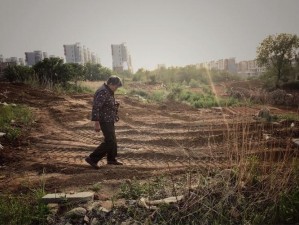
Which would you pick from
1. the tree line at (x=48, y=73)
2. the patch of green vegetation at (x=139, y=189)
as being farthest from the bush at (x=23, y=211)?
the tree line at (x=48, y=73)

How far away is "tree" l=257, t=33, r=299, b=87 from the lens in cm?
2347

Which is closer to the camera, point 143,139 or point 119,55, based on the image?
point 143,139

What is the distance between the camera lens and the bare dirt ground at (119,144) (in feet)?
14.9

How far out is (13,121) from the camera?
8453 millimetres

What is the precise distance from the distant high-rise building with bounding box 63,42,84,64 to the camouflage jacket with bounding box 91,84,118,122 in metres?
60.9

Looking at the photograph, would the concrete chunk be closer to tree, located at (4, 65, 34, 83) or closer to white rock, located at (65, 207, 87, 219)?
white rock, located at (65, 207, 87, 219)

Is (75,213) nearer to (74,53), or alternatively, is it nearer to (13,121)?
(13,121)

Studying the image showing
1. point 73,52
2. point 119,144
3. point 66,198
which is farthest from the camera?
point 73,52

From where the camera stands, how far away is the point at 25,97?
1367cm

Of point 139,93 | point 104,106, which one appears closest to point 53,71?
point 139,93

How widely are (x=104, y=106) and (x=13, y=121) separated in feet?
16.2

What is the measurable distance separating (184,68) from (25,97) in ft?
108

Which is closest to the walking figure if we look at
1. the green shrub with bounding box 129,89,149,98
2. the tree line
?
the tree line

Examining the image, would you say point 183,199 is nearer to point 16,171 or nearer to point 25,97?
point 16,171
